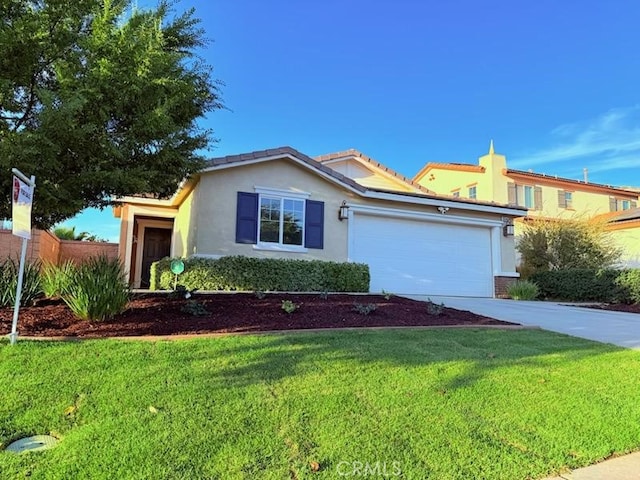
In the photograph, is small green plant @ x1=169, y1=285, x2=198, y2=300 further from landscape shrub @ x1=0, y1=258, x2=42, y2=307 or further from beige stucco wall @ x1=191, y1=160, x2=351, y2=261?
beige stucco wall @ x1=191, y1=160, x2=351, y2=261

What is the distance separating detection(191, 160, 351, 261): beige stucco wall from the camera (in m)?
12.2

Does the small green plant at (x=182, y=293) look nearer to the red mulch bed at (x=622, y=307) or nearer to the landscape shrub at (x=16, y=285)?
the landscape shrub at (x=16, y=285)

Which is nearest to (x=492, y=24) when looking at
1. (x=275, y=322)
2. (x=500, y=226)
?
(x=500, y=226)

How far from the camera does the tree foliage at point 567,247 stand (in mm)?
18578

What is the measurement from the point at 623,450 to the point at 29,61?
7794 mm

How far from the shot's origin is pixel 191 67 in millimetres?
7789

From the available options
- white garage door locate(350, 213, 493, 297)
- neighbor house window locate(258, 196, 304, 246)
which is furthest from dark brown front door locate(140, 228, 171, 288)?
white garage door locate(350, 213, 493, 297)

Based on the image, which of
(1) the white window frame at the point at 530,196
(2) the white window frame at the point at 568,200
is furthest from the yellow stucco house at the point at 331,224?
(2) the white window frame at the point at 568,200

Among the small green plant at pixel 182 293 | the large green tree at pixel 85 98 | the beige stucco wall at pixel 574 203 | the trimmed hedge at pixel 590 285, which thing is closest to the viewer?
the large green tree at pixel 85 98

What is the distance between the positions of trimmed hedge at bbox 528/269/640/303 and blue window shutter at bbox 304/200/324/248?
29.1 feet

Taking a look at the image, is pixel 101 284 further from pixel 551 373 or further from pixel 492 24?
pixel 492 24

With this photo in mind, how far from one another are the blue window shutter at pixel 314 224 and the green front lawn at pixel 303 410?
7492mm

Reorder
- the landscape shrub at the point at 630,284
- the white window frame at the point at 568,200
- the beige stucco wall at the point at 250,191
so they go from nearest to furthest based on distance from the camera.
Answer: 1. the beige stucco wall at the point at 250,191
2. the landscape shrub at the point at 630,284
3. the white window frame at the point at 568,200

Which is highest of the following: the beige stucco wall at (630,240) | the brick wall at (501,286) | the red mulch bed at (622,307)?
the beige stucco wall at (630,240)
